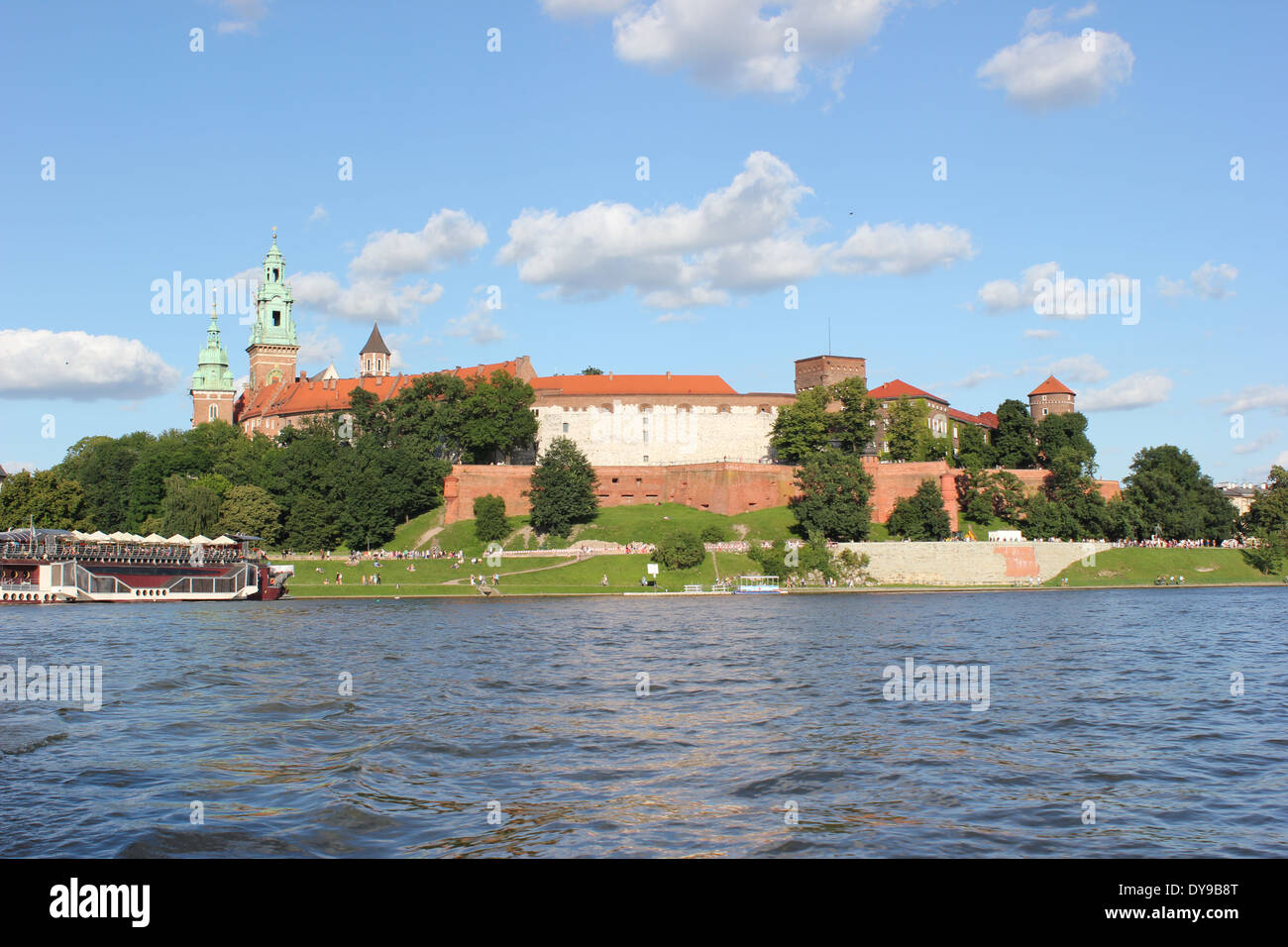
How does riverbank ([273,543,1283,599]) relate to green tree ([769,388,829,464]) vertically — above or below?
below

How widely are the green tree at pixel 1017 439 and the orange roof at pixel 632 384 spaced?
22.4 m

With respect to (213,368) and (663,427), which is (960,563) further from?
(213,368)

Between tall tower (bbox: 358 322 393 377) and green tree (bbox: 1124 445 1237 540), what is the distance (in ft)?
236

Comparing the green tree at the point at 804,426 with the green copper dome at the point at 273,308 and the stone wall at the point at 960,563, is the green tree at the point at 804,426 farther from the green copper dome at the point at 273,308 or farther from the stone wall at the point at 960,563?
the green copper dome at the point at 273,308

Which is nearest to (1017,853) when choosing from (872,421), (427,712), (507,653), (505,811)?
(505,811)

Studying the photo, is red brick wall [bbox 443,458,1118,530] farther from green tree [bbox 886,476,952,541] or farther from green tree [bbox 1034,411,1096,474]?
green tree [bbox 1034,411,1096,474]

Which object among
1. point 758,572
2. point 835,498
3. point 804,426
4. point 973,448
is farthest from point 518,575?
point 973,448

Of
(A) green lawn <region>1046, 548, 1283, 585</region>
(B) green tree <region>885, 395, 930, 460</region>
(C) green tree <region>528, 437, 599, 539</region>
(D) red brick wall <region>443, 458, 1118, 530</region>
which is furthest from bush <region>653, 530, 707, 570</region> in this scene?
(B) green tree <region>885, 395, 930, 460</region>

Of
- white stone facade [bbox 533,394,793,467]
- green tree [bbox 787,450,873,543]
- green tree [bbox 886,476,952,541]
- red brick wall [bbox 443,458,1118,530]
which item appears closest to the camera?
green tree [bbox 787,450,873,543]

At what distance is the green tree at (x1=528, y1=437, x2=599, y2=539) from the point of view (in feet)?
233

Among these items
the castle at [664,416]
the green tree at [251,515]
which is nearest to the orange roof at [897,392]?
the castle at [664,416]

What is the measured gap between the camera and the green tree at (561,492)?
7100cm

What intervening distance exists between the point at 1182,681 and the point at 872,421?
6307 cm

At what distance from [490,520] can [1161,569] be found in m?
43.2
